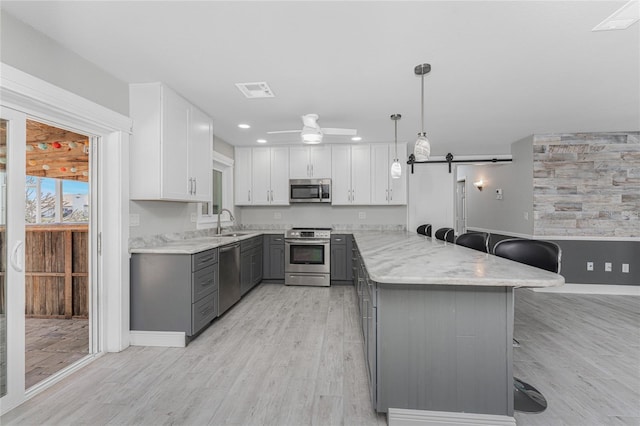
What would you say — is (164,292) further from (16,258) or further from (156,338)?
(16,258)

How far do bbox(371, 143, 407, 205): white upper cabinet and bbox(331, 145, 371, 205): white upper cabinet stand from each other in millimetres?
102

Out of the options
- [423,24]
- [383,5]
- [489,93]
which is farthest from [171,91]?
[489,93]

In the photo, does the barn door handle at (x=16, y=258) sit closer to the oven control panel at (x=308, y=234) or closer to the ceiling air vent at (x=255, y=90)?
the ceiling air vent at (x=255, y=90)

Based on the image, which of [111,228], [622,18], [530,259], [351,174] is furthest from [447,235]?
[111,228]

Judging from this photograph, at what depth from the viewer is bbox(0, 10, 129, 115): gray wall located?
5.73 feet

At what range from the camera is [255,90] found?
2.81 metres

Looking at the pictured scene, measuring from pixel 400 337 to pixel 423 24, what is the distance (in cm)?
189

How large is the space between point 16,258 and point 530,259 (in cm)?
359

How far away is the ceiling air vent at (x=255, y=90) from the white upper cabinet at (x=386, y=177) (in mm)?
2535

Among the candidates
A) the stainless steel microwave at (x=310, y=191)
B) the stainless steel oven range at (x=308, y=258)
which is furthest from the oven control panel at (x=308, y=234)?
the stainless steel microwave at (x=310, y=191)

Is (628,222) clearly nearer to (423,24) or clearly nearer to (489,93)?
(489,93)

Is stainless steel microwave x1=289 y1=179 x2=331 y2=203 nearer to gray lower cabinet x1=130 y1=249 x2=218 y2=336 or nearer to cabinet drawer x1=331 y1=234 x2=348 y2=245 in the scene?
cabinet drawer x1=331 y1=234 x2=348 y2=245

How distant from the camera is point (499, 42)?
6.57 feet

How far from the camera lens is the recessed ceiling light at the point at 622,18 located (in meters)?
1.67
